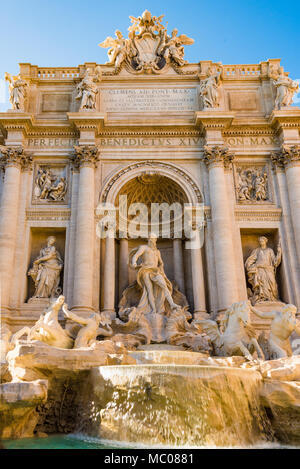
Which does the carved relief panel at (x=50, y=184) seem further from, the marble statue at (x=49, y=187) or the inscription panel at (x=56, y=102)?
the inscription panel at (x=56, y=102)

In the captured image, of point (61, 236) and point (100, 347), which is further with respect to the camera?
point (61, 236)

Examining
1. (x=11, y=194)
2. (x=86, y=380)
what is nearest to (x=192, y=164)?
(x=11, y=194)

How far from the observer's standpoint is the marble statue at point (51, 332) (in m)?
11.2

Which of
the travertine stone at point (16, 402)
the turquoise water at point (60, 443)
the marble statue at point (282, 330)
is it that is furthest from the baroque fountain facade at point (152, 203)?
the travertine stone at point (16, 402)

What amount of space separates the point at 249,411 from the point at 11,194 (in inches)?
468

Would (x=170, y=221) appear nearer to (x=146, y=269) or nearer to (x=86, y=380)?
(x=146, y=269)

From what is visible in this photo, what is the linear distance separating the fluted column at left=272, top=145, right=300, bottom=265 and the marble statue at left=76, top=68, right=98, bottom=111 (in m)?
7.91

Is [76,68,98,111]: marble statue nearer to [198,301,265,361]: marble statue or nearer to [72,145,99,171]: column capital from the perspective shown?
[72,145,99,171]: column capital

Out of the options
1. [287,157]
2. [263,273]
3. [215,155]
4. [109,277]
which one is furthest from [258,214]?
[109,277]

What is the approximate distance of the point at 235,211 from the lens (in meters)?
16.6

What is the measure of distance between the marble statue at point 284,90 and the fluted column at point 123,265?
28.2 feet

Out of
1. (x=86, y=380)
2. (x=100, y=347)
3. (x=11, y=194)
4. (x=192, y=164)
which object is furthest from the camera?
(x=192, y=164)

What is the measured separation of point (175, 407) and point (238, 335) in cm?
423

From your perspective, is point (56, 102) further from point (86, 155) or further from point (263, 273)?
point (263, 273)
